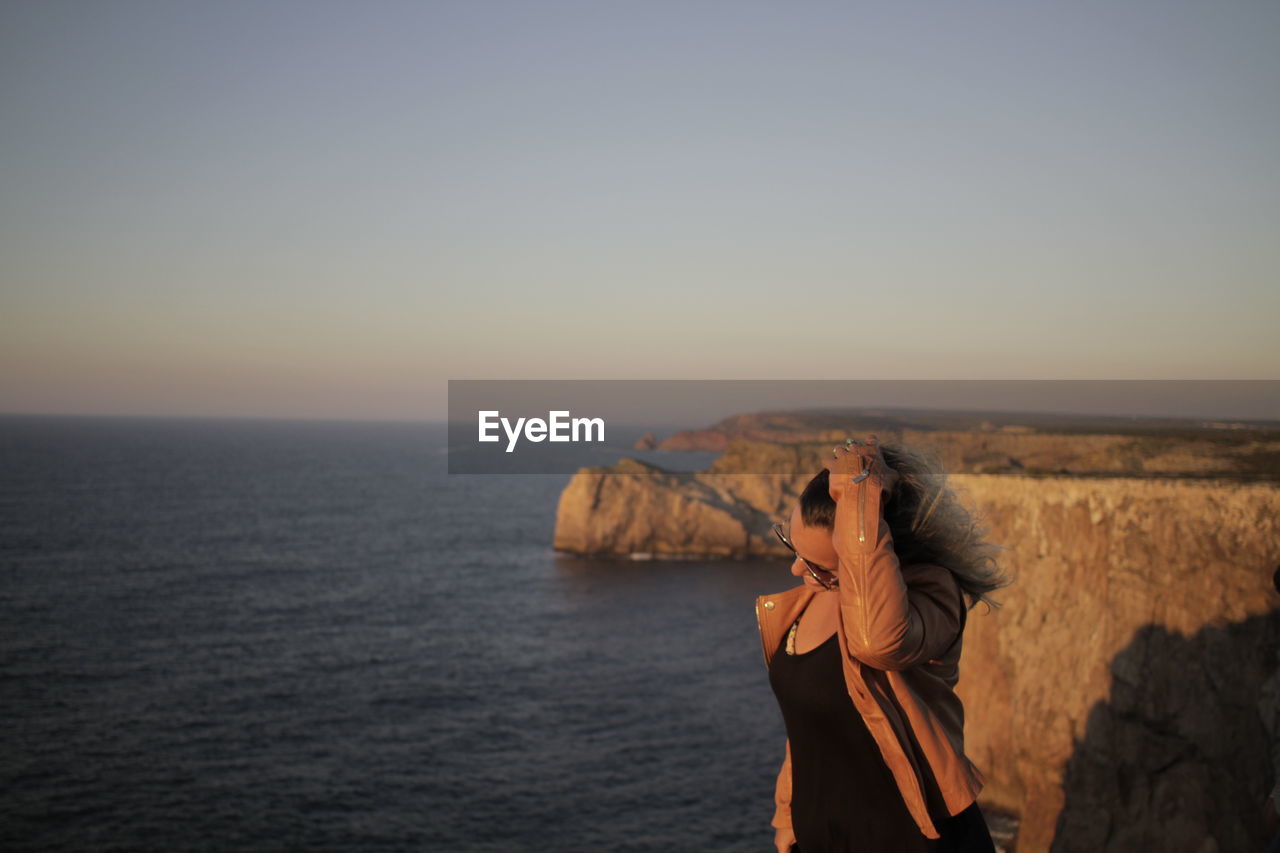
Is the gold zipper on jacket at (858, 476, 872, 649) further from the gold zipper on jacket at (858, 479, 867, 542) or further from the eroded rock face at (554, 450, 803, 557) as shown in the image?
the eroded rock face at (554, 450, 803, 557)

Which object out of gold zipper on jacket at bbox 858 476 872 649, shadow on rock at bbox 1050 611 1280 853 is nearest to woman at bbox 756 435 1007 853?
gold zipper on jacket at bbox 858 476 872 649

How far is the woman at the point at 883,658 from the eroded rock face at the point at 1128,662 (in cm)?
1215

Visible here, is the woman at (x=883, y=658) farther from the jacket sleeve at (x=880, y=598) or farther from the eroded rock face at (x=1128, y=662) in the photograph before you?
the eroded rock face at (x=1128, y=662)

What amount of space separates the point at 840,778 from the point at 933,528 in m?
0.79

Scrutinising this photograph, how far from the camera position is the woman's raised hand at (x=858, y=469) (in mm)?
2473

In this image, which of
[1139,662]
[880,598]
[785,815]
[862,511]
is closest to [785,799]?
[785,815]

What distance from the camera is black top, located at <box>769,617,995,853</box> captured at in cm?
256

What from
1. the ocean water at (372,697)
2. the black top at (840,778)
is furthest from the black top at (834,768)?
the ocean water at (372,697)

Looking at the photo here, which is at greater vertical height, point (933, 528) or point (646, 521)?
point (933, 528)

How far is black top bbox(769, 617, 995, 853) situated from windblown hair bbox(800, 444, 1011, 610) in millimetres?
359

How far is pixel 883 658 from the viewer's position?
2.40 meters

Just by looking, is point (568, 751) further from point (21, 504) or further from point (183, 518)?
point (21, 504)

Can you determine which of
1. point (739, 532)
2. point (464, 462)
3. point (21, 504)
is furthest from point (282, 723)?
point (464, 462)

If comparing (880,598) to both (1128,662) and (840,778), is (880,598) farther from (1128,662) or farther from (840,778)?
(1128,662)
